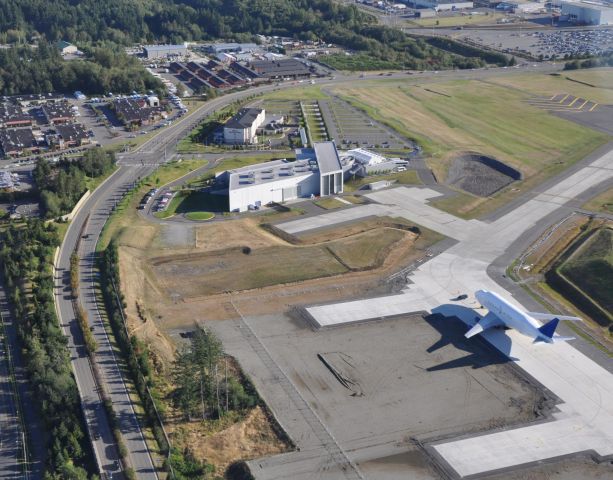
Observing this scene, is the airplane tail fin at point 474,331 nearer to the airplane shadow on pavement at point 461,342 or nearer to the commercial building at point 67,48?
the airplane shadow on pavement at point 461,342

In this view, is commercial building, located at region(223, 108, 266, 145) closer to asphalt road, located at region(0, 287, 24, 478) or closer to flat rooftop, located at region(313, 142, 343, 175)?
flat rooftop, located at region(313, 142, 343, 175)

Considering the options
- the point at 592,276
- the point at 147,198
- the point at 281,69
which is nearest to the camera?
the point at 592,276

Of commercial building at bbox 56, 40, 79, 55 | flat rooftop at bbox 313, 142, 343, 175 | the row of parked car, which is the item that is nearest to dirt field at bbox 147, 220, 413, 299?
the row of parked car

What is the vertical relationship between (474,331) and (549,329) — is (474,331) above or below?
below

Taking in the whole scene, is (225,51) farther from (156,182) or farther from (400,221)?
(400,221)

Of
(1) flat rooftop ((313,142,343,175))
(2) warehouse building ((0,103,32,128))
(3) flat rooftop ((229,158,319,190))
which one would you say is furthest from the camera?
(2) warehouse building ((0,103,32,128))

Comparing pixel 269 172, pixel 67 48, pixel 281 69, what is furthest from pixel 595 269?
pixel 67 48

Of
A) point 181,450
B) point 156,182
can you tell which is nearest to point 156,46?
point 156,182

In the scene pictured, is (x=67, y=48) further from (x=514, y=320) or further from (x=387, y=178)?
(x=514, y=320)
